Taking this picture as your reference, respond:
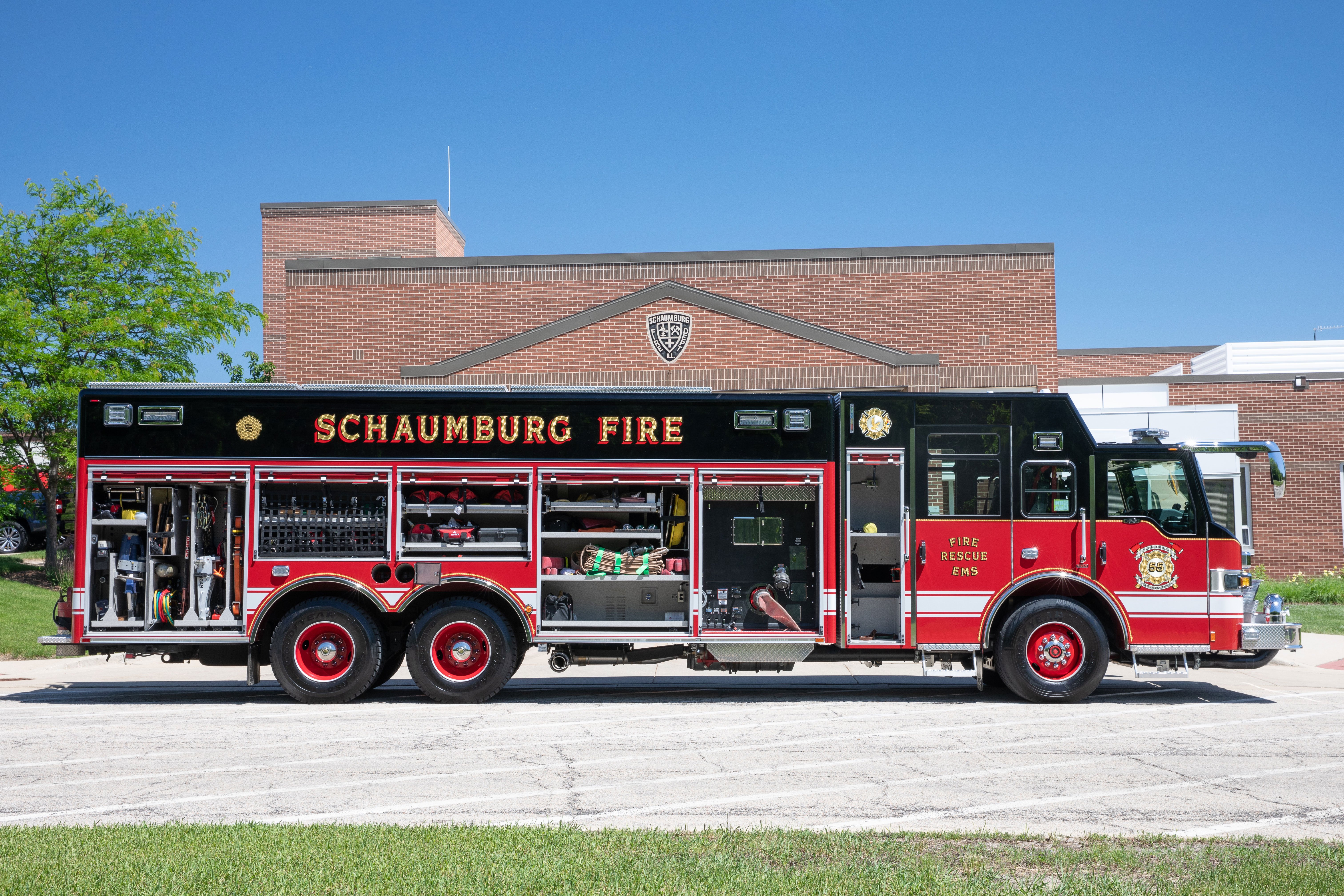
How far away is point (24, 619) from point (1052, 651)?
16.7 metres

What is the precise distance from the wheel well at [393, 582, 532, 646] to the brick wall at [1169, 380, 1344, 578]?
820 inches

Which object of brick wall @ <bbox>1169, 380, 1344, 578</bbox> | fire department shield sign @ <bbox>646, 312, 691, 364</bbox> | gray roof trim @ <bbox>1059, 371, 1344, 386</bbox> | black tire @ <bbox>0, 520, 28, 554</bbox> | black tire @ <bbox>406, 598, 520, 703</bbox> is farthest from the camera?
black tire @ <bbox>0, 520, 28, 554</bbox>

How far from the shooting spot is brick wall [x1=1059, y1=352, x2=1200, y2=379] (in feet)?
151

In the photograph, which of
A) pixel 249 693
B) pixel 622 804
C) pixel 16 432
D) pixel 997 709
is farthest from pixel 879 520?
pixel 16 432

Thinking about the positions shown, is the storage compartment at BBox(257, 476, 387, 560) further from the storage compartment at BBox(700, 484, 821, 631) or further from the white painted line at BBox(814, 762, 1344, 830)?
the white painted line at BBox(814, 762, 1344, 830)

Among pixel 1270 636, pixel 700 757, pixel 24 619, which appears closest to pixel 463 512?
pixel 700 757

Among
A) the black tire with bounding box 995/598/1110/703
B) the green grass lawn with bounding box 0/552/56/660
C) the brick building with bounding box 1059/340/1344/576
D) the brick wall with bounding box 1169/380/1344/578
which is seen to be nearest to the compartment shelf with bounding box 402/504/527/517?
the black tire with bounding box 995/598/1110/703

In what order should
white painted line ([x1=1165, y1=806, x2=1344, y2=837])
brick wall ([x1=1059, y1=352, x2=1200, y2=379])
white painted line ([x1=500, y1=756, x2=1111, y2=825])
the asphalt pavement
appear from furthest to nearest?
1. brick wall ([x1=1059, y1=352, x2=1200, y2=379])
2. the asphalt pavement
3. white painted line ([x1=500, y1=756, x2=1111, y2=825])
4. white painted line ([x1=1165, y1=806, x2=1344, y2=837])

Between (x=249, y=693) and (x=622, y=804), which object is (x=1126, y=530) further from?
(x=249, y=693)

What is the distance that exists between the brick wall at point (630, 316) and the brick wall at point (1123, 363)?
2385cm

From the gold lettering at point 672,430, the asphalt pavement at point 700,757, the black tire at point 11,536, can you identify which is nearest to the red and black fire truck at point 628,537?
the gold lettering at point 672,430

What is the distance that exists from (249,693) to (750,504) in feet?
20.0

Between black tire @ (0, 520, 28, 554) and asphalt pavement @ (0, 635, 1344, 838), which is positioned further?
black tire @ (0, 520, 28, 554)

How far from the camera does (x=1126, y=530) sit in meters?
11.2
